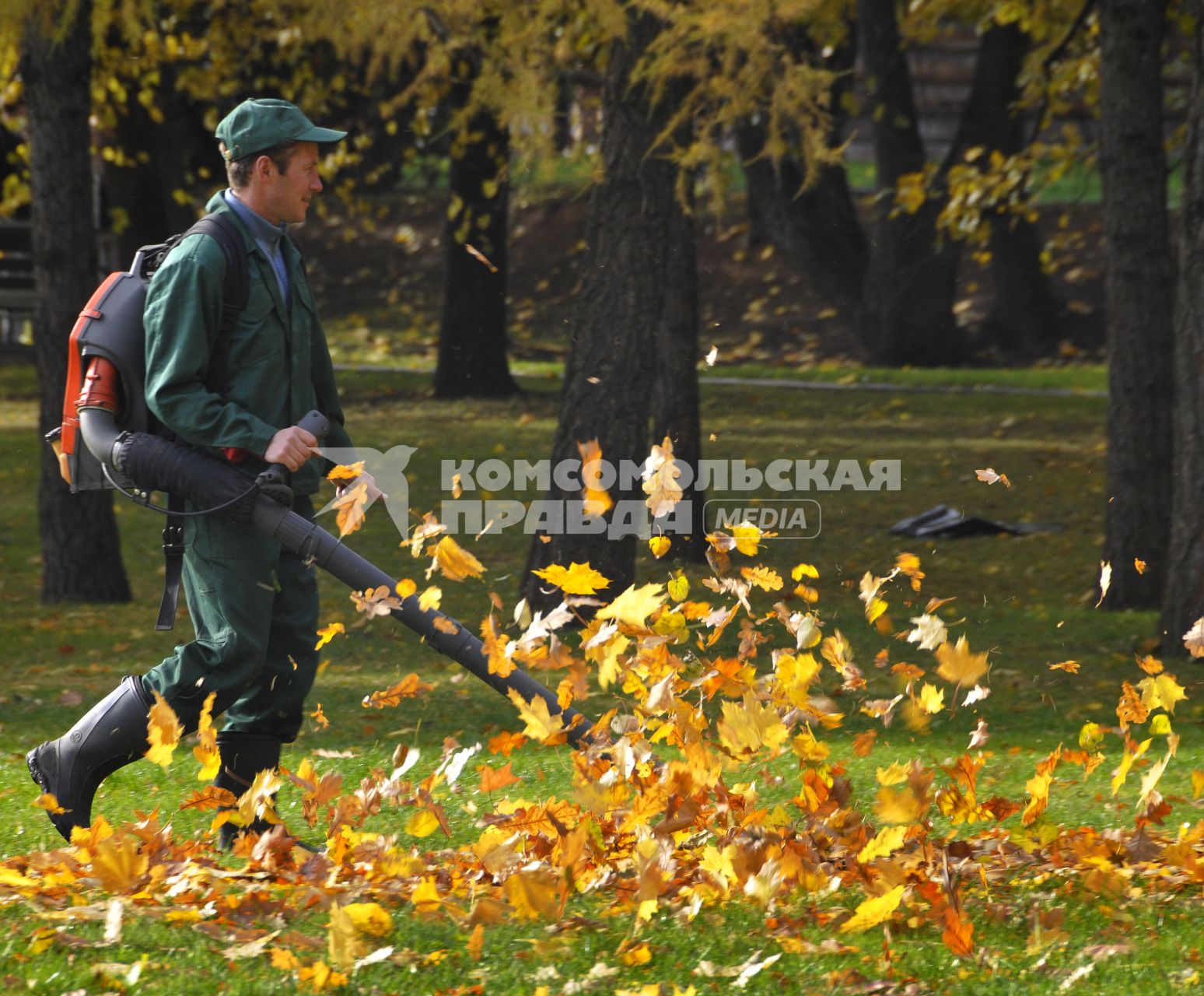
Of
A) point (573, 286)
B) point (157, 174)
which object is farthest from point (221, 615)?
point (573, 286)

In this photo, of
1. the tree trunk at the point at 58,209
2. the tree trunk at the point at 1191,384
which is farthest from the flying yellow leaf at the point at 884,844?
the tree trunk at the point at 58,209

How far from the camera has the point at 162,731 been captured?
4070 mm

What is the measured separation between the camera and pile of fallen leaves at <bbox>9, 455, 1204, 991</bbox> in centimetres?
391

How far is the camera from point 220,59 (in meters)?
15.0

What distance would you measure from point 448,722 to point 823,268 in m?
17.4

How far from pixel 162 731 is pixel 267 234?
1.31 meters

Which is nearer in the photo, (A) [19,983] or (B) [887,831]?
(A) [19,983]

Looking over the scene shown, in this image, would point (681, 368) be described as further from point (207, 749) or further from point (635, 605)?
point (207, 749)

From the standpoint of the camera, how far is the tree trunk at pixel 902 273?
2156cm

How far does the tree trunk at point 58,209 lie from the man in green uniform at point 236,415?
5.38 metres

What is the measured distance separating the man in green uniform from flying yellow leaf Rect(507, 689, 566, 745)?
0.70m

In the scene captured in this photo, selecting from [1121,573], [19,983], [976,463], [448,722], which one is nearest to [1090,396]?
[976,463]

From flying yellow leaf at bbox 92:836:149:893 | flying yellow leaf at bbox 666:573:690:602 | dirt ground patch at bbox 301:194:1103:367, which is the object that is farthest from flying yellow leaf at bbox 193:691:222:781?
dirt ground patch at bbox 301:194:1103:367

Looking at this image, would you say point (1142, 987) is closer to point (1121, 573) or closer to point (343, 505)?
point (343, 505)
